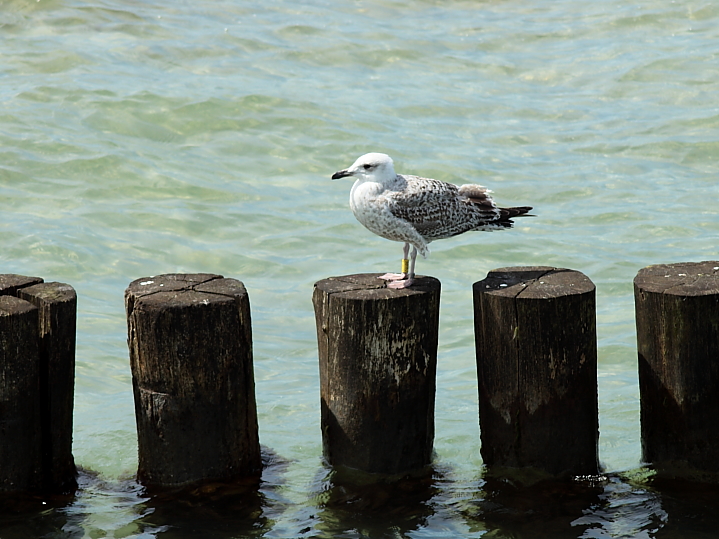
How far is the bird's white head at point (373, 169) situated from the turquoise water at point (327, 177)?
1.80 meters

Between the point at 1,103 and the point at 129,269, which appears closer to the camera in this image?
the point at 129,269

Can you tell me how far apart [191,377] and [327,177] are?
822 cm

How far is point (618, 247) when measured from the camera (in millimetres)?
10883

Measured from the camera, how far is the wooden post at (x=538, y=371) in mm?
5113

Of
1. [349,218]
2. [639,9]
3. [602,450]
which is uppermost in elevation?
[639,9]

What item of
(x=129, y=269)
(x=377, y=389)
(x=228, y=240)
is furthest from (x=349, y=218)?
(x=377, y=389)

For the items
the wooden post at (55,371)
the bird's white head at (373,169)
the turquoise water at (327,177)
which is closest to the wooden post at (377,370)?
the turquoise water at (327,177)

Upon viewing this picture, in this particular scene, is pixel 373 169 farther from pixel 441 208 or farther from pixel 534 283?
pixel 534 283

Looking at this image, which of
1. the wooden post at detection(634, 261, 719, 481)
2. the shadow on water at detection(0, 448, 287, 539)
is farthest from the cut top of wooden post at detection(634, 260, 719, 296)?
the shadow on water at detection(0, 448, 287, 539)

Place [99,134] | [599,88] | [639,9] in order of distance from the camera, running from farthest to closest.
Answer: [639,9] → [599,88] → [99,134]

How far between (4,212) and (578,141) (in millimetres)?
7954

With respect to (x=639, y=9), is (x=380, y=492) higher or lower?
lower

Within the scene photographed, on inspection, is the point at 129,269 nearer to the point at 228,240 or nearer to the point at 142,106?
the point at 228,240

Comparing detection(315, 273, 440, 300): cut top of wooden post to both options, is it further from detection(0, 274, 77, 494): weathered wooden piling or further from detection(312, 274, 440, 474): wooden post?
detection(0, 274, 77, 494): weathered wooden piling
